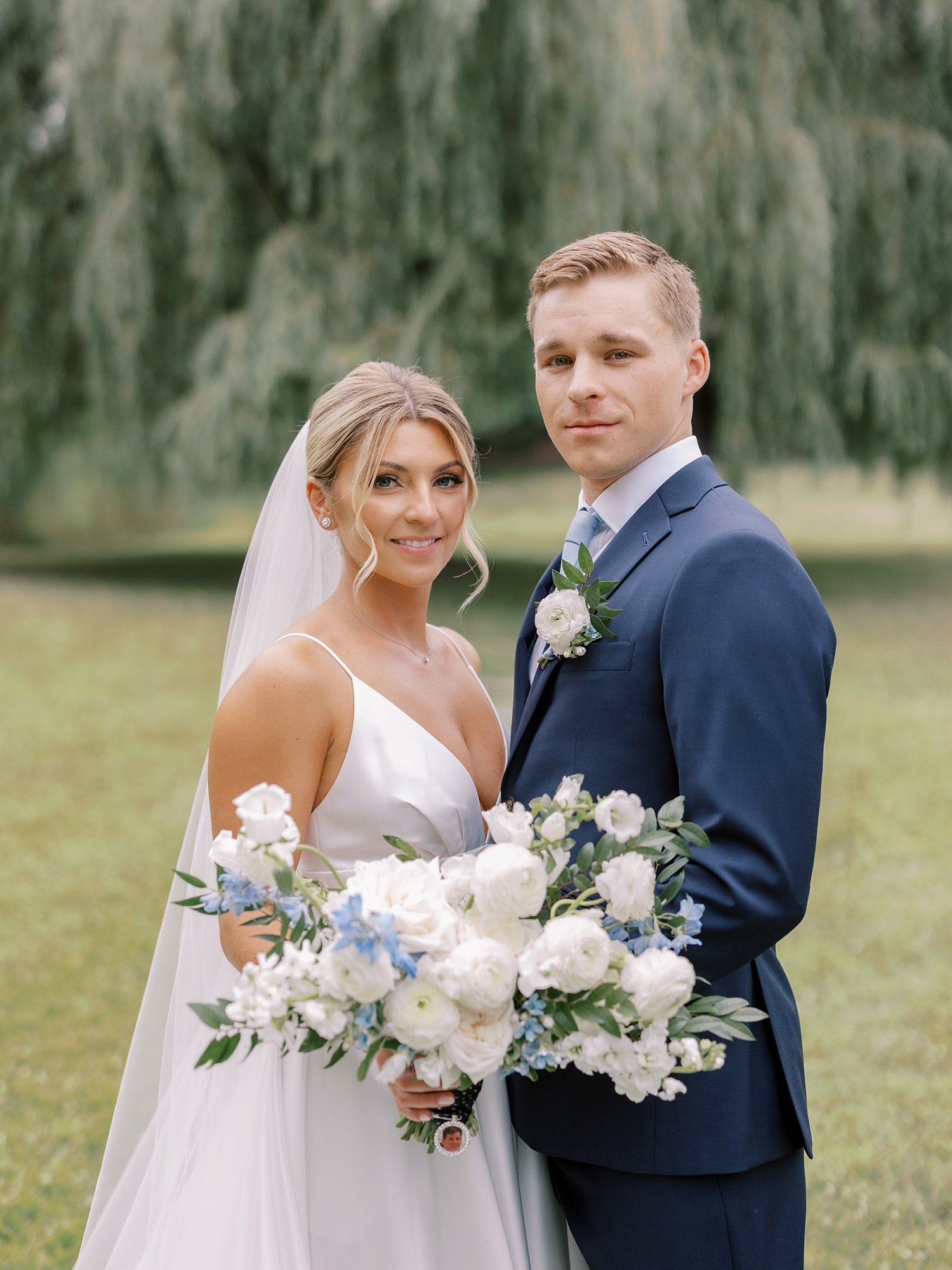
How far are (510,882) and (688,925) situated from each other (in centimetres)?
25

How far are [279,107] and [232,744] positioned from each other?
10.1 meters

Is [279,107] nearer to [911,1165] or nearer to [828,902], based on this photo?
[828,902]

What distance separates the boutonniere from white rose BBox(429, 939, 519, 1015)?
0.53 m

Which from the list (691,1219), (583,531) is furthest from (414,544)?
(691,1219)

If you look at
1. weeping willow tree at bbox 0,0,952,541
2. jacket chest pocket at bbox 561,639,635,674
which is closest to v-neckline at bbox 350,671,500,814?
jacket chest pocket at bbox 561,639,635,674

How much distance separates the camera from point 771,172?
36.9 feet

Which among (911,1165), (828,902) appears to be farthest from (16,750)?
(911,1165)

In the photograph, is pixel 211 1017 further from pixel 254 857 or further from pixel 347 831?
pixel 347 831

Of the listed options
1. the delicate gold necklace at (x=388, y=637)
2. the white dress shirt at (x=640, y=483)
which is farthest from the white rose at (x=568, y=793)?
the delicate gold necklace at (x=388, y=637)

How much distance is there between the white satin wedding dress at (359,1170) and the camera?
6.91 feet

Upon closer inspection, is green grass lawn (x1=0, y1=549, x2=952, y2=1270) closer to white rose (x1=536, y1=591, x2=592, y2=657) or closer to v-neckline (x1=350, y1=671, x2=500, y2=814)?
v-neckline (x1=350, y1=671, x2=500, y2=814)

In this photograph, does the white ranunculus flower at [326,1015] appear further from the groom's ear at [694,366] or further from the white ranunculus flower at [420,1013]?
the groom's ear at [694,366]

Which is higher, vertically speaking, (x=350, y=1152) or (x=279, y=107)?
(x=279, y=107)

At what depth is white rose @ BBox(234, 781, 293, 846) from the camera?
1.53 meters
